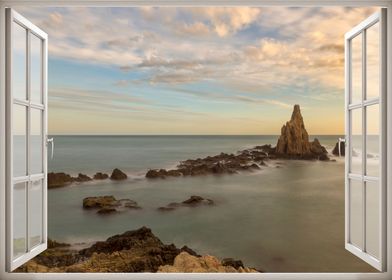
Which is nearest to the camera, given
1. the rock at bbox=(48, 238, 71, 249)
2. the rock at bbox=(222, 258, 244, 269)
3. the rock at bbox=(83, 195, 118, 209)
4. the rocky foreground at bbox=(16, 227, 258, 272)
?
the rocky foreground at bbox=(16, 227, 258, 272)

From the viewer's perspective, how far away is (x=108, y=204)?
23.1 ft

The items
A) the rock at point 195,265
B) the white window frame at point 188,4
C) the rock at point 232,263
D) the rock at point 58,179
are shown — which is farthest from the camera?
the rock at point 58,179

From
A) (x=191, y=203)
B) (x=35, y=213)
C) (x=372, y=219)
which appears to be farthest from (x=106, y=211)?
(x=372, y=219)

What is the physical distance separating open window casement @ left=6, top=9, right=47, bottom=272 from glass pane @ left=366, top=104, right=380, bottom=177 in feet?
5.32

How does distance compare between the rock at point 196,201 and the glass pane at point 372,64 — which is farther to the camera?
the rock at point 196,201

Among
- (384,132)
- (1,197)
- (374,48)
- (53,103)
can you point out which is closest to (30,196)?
(1,197)

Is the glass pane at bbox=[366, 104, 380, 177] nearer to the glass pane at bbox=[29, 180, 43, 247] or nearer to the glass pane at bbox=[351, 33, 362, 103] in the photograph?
the glass pane at bbox=[351, 33, 362, 103]

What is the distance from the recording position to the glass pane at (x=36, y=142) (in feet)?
6.72

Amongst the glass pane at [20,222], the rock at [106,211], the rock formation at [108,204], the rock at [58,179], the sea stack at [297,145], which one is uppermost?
the sea stack at [297,145]

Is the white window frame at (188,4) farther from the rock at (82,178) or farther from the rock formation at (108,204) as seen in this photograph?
the rock at (82,178)

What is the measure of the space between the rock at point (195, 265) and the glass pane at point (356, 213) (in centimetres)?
332

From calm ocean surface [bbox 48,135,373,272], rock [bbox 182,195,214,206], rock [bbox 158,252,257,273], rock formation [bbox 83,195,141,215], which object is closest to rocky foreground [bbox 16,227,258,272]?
rock [bbox 158,252,257,273]

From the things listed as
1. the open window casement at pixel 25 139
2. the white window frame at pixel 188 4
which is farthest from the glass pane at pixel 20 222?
the white window frame at pixel 188 4

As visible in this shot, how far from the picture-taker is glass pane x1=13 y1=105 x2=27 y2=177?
76.7 inches
